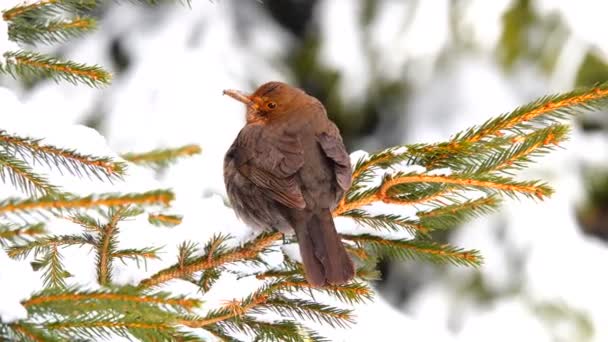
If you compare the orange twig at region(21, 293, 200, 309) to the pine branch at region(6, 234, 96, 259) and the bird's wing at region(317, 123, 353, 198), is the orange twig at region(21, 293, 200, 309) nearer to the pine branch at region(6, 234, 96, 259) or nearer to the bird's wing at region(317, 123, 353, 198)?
the pine branch at region(6, 234, 96, 259)

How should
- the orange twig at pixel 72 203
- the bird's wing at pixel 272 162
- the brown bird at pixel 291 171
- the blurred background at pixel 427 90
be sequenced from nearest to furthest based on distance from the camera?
the orange twig at pixel 72 203 < the brown bird at pixel 291 171 < the bird's wing at pixel 272 162 < the blurred background at pixel 427 90

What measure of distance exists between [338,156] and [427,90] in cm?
261

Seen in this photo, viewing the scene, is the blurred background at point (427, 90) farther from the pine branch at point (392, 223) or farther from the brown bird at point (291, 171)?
the pine branch at point (392, 223)

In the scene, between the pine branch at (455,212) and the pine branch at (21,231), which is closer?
the pine branch at (21,231)

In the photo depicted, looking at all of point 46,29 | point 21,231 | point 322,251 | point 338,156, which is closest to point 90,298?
point 21,231

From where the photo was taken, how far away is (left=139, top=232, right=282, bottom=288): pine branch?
5.75ft

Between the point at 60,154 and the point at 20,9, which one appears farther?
the point at 20,9

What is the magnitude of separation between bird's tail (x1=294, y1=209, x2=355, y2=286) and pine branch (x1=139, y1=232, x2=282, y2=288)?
3.7 inches

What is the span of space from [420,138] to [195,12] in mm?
1288

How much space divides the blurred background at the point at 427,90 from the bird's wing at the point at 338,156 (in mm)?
1723

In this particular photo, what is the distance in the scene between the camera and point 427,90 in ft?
15.7

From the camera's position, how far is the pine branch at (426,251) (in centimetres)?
189

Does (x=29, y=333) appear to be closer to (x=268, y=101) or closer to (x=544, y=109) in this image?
(x=544, y=109)

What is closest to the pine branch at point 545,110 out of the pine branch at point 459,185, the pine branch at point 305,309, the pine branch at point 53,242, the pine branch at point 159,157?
the pine branch at point 459,185
